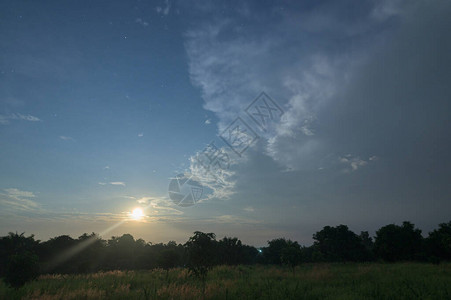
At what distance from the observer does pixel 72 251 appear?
146 feet

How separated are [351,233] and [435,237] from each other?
46.9 feet

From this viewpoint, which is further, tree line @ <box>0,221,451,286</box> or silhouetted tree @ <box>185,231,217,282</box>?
tree line @ <box>0,221,451,286</box>

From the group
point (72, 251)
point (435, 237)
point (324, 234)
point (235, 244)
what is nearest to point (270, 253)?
point (235, 244)

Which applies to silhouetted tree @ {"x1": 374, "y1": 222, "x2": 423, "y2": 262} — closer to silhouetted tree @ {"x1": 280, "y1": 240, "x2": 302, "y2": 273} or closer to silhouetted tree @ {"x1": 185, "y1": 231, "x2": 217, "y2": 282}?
silhouetted tree @ {"x1": 280, "y1": 240, "x2": 302, "y2": 273}

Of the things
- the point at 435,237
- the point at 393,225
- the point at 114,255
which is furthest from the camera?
the point at 114,255

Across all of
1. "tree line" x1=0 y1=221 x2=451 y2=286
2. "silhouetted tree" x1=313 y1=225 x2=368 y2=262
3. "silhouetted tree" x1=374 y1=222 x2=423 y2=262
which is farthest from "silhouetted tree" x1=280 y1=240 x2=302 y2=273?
"silhouetted tree" x1=374 y1=222 x2=423 y2=262

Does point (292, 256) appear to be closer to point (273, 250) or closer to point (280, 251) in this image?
point (280, 251)

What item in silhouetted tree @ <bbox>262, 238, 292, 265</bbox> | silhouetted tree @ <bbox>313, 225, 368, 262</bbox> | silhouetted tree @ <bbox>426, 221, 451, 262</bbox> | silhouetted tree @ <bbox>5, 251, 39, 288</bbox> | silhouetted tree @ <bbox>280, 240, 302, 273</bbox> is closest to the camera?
silhouetted tree @ <bbox>5, 251, 39, 288</bbox>

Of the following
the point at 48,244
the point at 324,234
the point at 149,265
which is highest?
the point at 324,234

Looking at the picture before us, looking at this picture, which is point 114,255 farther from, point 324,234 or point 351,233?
point 351,233

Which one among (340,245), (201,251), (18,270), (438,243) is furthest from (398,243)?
(18,270)

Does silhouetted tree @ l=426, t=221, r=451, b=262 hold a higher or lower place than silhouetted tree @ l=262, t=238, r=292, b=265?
higher

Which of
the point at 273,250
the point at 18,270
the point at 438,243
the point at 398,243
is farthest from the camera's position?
the point at 273,250

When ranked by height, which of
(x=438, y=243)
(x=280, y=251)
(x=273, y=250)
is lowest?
(x=273, y=250)
